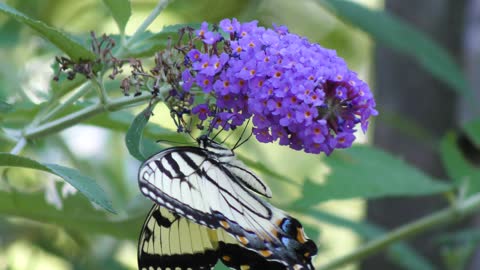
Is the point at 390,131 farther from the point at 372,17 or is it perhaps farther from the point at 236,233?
the point at 236,233

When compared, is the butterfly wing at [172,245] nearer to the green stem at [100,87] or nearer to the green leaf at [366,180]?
the green stem at [100,87]

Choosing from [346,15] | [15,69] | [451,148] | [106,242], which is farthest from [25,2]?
[451,148]

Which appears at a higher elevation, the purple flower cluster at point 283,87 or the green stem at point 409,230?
the green stem at point 409,230

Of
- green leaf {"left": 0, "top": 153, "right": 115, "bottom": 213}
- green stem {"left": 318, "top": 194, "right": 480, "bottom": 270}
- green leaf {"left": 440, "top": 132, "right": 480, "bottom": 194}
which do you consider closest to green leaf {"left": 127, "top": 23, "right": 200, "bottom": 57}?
green leaf {"left": 0, "top": 153, "right": 115, "bottom": 213}

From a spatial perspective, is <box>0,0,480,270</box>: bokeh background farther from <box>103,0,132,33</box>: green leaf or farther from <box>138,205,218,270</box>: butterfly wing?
<box>103,0,132,33</box>: green leaf

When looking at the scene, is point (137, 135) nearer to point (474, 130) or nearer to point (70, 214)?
point (70, 214)

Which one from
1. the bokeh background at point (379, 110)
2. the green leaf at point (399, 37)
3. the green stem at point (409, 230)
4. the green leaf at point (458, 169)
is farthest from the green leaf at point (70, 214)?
the green leaf at point (458, 169)

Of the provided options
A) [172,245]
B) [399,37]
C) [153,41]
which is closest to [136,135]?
[153,41]
